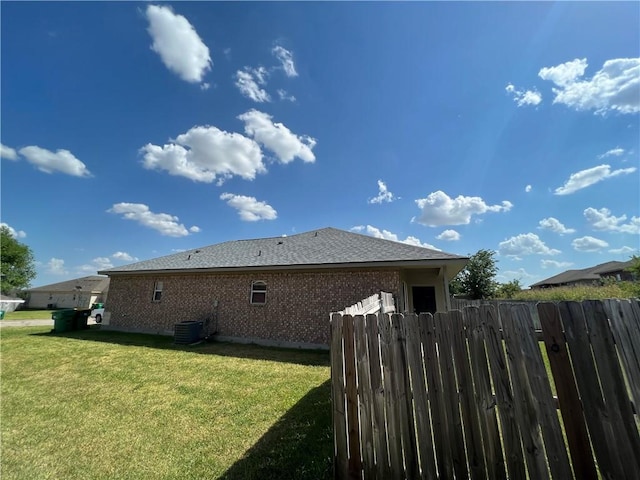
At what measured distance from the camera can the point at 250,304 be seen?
11.1 metres

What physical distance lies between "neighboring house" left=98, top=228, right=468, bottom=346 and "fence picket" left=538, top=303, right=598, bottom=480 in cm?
691

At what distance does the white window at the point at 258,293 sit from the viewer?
11.0 metres

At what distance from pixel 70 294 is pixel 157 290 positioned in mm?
43289

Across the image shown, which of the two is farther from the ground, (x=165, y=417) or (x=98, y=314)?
(x=98, y=314)

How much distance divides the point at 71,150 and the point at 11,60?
5.71m

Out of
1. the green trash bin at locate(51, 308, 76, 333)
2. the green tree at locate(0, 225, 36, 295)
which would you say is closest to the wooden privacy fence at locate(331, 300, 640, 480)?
the green trash bin at locate(51, 308, 76, 333)

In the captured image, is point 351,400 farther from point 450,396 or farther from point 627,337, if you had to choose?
point 627,337

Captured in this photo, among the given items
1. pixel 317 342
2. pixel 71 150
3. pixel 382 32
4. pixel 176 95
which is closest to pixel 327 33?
pixel 382 32

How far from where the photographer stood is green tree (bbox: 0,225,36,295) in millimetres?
40938

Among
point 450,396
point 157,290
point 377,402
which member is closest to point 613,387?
point 450,396

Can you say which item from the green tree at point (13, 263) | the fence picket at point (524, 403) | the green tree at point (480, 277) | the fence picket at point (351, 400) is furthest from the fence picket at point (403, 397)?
the green tree at point (13, 263)

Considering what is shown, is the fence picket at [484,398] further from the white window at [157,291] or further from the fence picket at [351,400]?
the white window at [157,291]

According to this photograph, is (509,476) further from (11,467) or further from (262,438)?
(11,467)

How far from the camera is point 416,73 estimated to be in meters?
9.58
